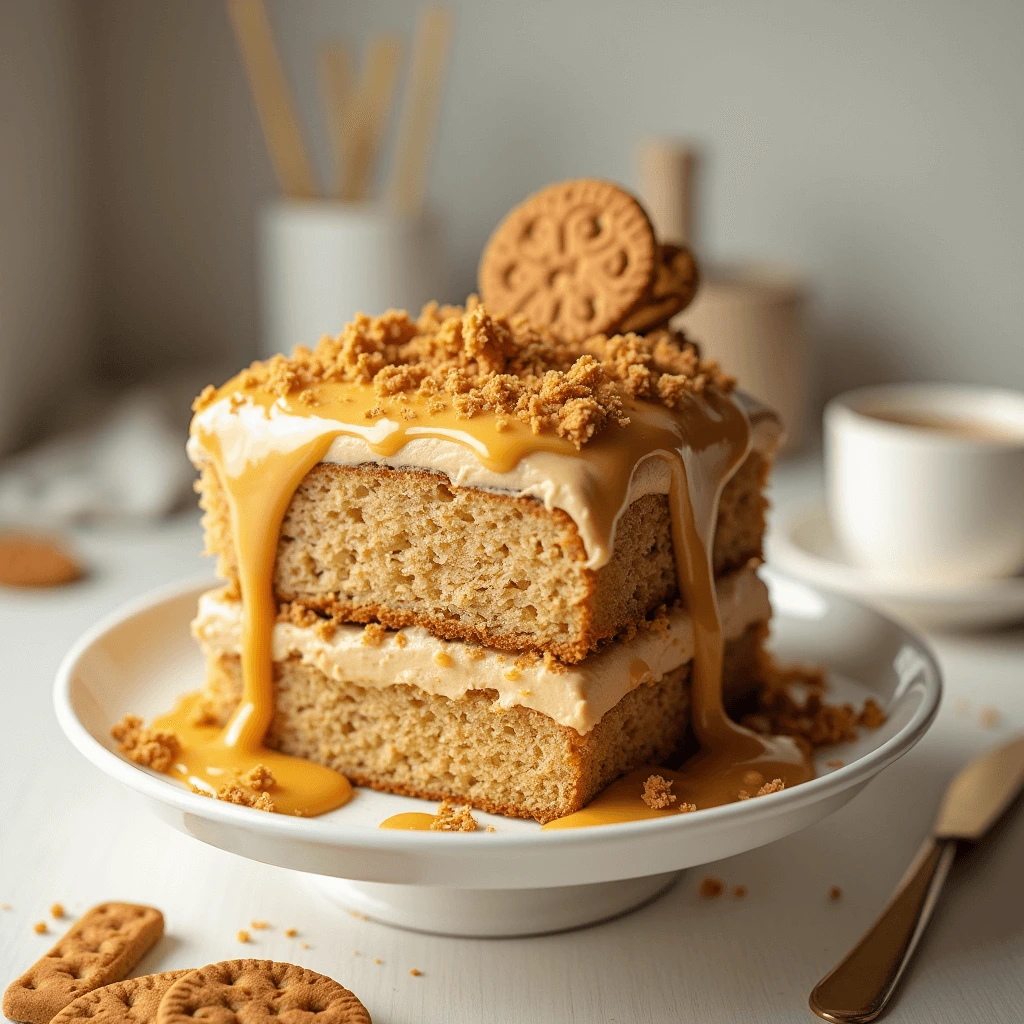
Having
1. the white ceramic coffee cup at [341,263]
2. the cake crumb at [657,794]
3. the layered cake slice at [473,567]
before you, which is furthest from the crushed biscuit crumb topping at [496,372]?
the white ceramic coffee cup at [341,263]

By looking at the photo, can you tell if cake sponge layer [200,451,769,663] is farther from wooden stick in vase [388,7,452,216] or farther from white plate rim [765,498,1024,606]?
wooden stick in vase [388,7,452,216]

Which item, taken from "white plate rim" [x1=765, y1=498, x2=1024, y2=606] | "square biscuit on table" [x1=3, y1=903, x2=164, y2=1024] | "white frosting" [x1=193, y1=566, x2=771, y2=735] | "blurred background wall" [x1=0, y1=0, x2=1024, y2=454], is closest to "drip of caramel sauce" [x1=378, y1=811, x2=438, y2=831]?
"white frosting" [x1=193, y1=566, x2=771, y2=735]

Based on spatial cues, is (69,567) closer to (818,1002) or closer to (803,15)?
(818,1002)

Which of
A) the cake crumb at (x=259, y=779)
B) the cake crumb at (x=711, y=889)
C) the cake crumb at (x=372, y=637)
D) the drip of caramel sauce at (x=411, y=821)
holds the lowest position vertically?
the cake crumb at (x=711, y=889)

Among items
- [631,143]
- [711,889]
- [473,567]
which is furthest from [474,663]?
[631,143]

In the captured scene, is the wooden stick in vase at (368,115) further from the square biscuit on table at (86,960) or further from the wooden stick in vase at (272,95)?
the square biscuit on table at (86,960)

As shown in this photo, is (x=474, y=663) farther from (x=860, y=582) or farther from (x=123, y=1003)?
(x=860, y=582)
